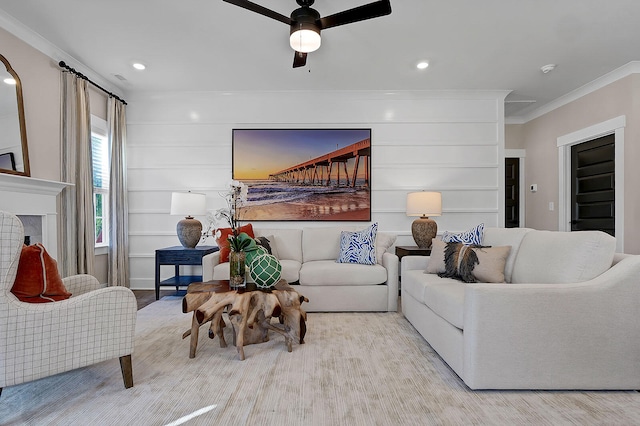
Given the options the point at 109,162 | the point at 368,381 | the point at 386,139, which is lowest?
the point at 368,381

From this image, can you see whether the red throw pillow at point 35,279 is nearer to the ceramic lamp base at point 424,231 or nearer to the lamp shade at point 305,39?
the lamp shade at point 305,39

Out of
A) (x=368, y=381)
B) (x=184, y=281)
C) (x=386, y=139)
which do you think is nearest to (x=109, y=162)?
(x=184, y=281)

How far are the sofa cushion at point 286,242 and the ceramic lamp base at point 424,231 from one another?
1.41 m

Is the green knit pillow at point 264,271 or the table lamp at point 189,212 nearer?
the green knit pillow at point 264,271

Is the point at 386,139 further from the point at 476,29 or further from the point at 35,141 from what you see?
the point at 35,141

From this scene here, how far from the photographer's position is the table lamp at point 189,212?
159 inches

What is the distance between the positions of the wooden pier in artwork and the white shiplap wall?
0.15 meters

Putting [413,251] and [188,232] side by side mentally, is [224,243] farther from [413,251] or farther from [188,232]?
[413,251]

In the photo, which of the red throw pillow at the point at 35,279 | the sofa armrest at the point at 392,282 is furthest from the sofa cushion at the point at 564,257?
the red throw pillow at the point at 35,279

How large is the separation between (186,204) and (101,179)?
114 centimetres

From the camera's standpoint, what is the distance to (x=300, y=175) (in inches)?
179

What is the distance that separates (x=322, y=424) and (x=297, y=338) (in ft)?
3.22

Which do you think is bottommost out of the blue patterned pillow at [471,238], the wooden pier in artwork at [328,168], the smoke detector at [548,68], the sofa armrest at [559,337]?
the sofa armrest at [559,337]

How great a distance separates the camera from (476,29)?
9.83 feet
